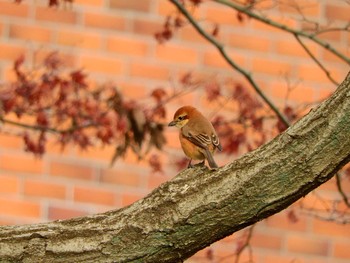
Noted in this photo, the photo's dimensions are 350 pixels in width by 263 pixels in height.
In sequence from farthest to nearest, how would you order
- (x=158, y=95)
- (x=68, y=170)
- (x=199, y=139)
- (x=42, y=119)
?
(x=68, y=170) → (x=158, y=95) → (x=42, y=119) → (x=199, y=139)

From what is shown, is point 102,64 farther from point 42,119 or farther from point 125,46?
point 42,119

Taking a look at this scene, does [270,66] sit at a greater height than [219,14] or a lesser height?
lesser

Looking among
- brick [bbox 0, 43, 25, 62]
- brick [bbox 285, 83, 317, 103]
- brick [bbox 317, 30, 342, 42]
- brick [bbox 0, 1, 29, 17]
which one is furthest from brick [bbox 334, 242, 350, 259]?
brick [bbox 0, 1, 29, 17]

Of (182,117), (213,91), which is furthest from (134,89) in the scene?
(182,117)

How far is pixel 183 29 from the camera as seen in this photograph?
4.93 metres

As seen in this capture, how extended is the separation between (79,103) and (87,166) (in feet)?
3.39

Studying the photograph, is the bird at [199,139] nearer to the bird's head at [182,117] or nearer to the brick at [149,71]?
the bird's head at [182,117]

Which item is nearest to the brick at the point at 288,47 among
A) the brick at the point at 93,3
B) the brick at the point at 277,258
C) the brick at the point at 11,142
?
the brick at the point at 93,3

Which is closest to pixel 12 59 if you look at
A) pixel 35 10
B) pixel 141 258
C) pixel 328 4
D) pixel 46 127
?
pixel 35 10

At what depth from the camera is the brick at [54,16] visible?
488cm

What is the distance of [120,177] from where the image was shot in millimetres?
4945

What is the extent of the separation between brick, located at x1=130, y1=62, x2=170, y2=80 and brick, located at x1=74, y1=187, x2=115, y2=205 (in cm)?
59

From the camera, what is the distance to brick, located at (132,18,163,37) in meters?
4.91

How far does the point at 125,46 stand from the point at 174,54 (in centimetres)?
24
